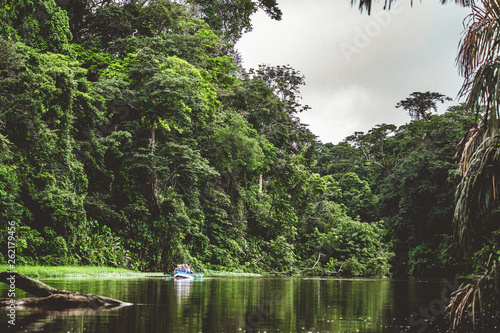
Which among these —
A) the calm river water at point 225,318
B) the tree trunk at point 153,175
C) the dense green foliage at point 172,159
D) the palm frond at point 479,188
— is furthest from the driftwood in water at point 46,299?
the tree trunk at point 153,175

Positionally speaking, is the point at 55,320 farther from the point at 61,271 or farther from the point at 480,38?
the point at 61,271

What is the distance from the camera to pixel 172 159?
95.0ft

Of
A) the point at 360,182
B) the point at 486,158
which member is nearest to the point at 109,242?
the point at 486,158

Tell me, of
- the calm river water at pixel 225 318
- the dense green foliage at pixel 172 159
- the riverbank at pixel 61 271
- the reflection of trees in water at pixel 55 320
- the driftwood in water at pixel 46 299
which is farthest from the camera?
the dense green foliage at pixel 172 159

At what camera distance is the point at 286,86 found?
1752 inches

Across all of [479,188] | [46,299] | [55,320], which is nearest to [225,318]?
→ [55,320]

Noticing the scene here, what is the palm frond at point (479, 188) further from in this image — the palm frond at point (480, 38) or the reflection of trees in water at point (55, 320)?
the reflection of trees in water at point (55, 320)

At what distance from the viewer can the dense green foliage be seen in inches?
839

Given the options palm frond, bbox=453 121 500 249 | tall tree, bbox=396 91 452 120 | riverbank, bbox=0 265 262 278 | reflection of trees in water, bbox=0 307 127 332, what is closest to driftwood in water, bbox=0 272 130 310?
reflection of trees in water, bbox=0 307 127 332

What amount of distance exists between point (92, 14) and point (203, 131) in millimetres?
12179

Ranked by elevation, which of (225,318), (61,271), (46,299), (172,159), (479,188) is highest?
(172,159)

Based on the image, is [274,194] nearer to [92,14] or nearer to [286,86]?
[286,86]

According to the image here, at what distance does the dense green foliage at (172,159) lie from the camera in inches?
839

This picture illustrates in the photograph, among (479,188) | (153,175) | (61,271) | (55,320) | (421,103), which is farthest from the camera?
(421,103)
